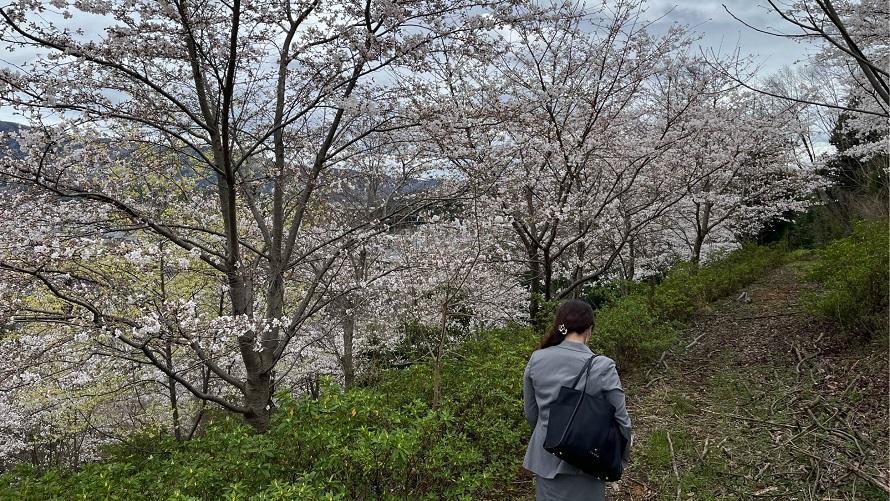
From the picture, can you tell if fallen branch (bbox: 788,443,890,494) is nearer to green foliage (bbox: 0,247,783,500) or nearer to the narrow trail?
the narrow trail

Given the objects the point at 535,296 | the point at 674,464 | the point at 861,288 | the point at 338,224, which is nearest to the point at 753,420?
the point at 674,464

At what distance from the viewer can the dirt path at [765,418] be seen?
11.9ft

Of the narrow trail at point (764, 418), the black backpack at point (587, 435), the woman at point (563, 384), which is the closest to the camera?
the black backpack at point (587, 435)

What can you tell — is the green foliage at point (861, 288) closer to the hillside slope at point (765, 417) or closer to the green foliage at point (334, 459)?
the hillside slope at point (765, 417)

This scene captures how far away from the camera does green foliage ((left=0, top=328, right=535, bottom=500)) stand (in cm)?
268

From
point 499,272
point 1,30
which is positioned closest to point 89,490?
point 1,30

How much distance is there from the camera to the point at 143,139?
490 cm

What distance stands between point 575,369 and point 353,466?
1.46 metres

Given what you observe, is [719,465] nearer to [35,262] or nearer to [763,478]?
[763,478]

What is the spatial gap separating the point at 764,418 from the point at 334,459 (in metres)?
4.00

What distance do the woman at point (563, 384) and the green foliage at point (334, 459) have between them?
64cm

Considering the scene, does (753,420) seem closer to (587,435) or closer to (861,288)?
(861,288)

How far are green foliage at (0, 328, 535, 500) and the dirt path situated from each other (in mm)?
1215

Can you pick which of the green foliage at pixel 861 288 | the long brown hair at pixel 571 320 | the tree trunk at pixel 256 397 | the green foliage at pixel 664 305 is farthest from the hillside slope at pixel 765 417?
the tree trunk at pixel 256 397
